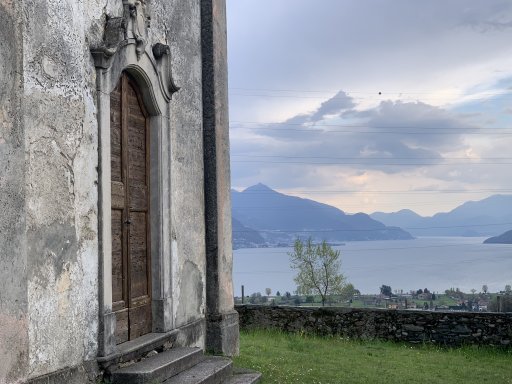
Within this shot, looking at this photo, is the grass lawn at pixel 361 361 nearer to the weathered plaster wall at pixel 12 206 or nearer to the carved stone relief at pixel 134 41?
the weathered plaster wall at pixel 12 206

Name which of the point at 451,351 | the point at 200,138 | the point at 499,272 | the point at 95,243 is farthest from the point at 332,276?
the point at 499,272

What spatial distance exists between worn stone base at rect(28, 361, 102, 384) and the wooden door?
75 cm

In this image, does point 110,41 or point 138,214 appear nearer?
point 110,41

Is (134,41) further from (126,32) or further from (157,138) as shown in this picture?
(157,138)

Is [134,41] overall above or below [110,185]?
above

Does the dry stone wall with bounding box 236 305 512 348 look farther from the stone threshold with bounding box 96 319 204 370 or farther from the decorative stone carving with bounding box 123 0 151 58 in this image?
the decorative stone carving with bounding box 123 0 151 58

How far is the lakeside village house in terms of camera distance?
439cm

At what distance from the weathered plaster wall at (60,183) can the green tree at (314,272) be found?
2897 cm

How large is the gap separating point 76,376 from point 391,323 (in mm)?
8000

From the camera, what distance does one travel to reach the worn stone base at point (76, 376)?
15.3 ft

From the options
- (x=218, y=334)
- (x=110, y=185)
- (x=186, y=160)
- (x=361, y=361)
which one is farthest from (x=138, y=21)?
(x=361, y=361)

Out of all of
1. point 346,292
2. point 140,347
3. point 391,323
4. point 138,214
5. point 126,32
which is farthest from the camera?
point 346,292

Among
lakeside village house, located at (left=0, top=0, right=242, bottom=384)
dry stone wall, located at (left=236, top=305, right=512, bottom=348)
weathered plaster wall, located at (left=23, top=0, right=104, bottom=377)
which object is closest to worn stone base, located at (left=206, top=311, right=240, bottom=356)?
lakeside village house, located at (left=0, top=0, right=242, bottom=384)

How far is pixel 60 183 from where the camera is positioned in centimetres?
502
